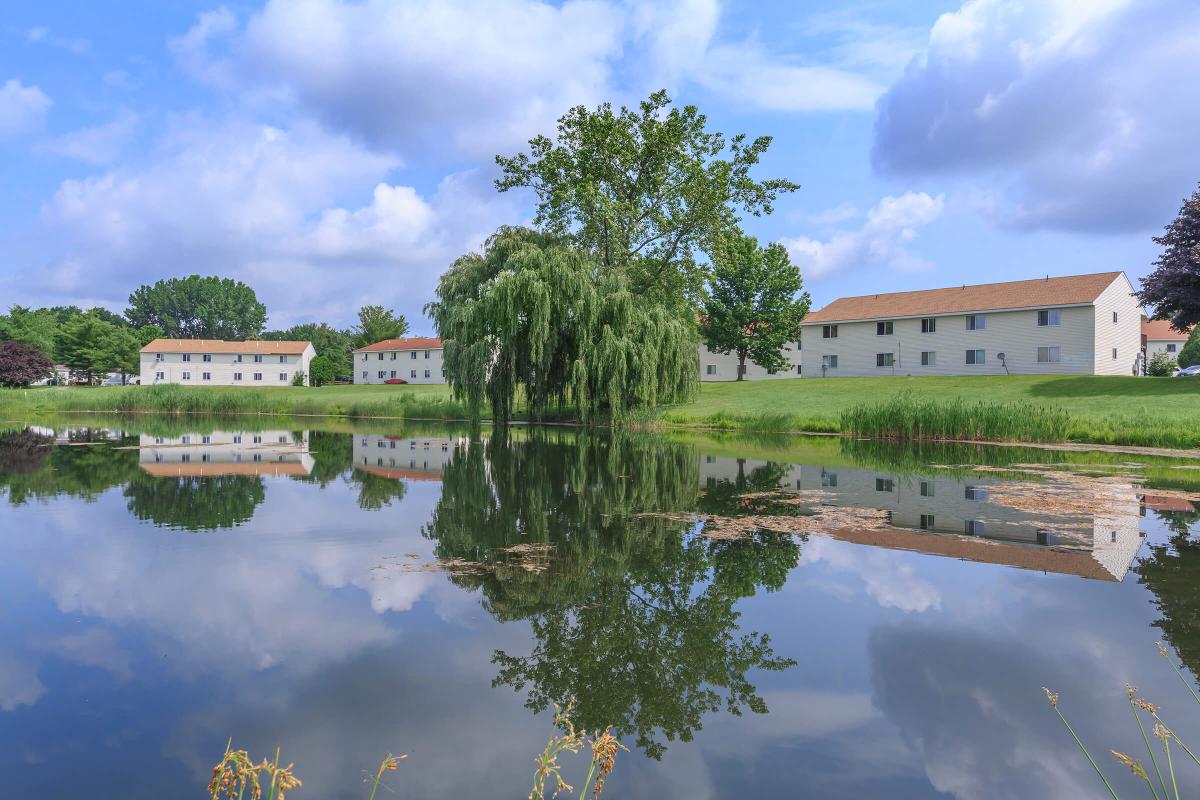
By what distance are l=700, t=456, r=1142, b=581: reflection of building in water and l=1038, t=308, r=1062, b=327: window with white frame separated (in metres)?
35.4

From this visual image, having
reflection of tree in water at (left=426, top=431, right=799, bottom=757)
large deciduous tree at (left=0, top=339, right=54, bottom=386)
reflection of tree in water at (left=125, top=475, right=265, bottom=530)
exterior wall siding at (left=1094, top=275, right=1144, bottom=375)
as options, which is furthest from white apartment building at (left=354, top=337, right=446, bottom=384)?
reflection of tree in water at (left=426, top=431, right=799, bottom=757)

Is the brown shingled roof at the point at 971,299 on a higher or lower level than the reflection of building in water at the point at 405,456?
higher

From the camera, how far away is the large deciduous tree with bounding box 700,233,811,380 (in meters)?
58.4

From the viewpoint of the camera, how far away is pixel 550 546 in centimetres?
823

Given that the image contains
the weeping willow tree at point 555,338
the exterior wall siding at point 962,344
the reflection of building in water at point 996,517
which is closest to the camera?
the reflection of building in water at point 996,517

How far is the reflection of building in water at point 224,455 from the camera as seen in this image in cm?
1620

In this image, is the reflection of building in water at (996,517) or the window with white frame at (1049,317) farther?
the window with white frame at (1049,317)

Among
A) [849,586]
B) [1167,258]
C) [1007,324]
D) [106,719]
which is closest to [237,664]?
[106,719]

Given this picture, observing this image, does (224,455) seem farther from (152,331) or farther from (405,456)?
(152,331)

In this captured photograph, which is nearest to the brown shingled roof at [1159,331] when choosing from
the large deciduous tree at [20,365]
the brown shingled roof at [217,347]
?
the brown shingled roof at [217,347]

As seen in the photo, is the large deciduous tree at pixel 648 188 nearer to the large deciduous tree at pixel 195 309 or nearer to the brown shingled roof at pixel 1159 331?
the brown shingled roof at pixel 1159 331

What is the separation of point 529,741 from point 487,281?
27.4 metres

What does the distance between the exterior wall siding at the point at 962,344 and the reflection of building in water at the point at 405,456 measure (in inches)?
1406

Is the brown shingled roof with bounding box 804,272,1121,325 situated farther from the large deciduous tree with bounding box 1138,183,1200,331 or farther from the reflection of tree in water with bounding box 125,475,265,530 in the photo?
the reflection of tree in water with bounding box 125,475,265,530
